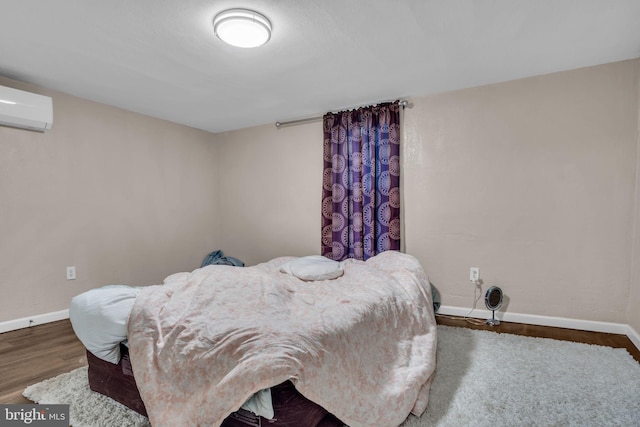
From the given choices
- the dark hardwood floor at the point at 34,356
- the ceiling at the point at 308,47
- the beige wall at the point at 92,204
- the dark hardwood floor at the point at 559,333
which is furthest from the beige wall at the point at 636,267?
the beige wall at the point at 92,204

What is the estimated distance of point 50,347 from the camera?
2.42 metres

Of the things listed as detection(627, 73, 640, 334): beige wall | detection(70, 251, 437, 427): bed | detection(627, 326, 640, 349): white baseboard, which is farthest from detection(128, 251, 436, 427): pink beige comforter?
detection(627, 73, 640, 334): beige wall

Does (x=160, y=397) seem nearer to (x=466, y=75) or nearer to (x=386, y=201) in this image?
(x=386, y=201)

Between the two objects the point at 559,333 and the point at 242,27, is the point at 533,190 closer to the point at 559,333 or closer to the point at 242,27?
the point at 559,333

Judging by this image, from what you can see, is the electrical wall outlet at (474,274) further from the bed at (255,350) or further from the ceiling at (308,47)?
the ceiling at (308,47)

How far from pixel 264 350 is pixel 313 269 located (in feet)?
4.57

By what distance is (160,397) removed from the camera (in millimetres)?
1355

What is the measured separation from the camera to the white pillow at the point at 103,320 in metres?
1.56

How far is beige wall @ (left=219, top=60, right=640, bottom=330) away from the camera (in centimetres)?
257

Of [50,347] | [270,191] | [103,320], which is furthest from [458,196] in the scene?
[50,347]

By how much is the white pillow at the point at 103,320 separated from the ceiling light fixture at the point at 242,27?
1.58m

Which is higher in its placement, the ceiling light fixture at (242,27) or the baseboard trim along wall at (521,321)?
the ceiling light fixture at (242,27)

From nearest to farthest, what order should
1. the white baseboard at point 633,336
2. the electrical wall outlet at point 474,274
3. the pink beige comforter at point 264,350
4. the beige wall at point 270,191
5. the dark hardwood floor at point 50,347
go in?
1. the pink beige comforter at point 264,350
2. the dark hardwood floor at point 50,347
3. the white baseboard at point 633,336
4. the electrical wall outlet at point 474,274
5. the beige wall at point 270,191

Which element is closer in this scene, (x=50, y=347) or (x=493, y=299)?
(x=50, y=347)
